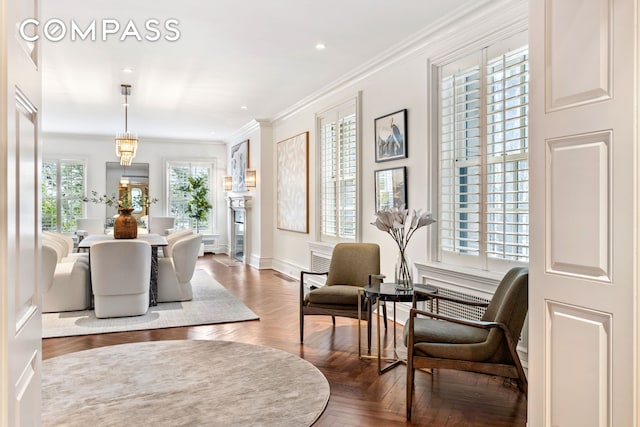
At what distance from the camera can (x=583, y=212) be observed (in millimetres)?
1728

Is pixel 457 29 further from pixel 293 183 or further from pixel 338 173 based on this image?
pixel 293 183

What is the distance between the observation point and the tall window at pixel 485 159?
3.40m

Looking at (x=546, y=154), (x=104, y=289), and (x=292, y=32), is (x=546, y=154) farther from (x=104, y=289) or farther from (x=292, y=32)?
(x=104, y=289)

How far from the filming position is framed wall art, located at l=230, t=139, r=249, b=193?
988 cm

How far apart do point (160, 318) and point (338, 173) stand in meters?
2.88

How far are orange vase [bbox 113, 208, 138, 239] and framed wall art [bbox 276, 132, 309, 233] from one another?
256 centimetres

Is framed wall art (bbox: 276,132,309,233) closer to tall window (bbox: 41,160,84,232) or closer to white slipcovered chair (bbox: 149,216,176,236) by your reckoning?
white slipcovered chair (bbox: 149,216,176,236)

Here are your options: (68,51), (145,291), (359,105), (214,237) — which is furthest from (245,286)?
(214,237)

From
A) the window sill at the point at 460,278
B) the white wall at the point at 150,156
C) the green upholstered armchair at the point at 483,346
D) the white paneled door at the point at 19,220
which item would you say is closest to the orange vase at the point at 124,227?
the window sill at the point at 460,278

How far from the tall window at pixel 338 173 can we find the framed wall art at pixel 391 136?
1.89 feet

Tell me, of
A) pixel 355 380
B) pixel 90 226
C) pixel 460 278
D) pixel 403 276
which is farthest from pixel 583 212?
pixel 90 226

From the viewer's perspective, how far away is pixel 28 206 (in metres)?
1.19

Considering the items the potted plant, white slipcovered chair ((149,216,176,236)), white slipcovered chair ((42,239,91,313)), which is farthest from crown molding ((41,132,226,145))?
white slipcovered chair ((42,239,91,313))

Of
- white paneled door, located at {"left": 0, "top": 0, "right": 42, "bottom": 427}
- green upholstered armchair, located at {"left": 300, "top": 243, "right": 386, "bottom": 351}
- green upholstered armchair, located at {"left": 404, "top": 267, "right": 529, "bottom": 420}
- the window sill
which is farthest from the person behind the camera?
green upholstered armchair, located at {"left": 300, "top": 243, "right": 386, "bottom": 351}
